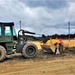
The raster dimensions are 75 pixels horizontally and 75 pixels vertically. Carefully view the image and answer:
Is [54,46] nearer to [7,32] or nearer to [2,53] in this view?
[7,32]

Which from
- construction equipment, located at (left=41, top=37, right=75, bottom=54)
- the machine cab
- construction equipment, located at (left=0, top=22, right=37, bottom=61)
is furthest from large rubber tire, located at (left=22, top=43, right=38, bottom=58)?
construction equipment, located at (left=41, top=37, right=75, bottom=54)

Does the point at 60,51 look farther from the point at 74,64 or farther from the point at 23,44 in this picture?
the point at 74,64

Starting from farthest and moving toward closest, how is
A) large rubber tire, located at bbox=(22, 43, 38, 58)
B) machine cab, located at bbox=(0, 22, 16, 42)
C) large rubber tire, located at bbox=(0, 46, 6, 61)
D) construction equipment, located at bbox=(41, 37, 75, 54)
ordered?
construction equipment, located at bbox=(41, 37, 75, 54), large rubber tire, located at bbox=(22, 43, 38, 58), machine cab, located at bbox=(0, 22, 16, 42), large rubber tire, located at bbox=(0, 46, 6, 61)

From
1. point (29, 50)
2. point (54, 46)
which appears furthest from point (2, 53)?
point (54, 46)

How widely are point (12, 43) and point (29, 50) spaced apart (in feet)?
4.33

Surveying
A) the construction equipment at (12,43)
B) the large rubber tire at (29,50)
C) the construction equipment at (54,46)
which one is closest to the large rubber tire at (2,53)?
the construction equipment at (12,43)

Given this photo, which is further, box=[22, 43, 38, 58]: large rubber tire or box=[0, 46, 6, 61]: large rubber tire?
box=[22, 43, 38, 58]: large rubber tire

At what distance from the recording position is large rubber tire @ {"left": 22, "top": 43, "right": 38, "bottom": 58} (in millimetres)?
20531

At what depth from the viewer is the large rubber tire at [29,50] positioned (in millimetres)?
20531

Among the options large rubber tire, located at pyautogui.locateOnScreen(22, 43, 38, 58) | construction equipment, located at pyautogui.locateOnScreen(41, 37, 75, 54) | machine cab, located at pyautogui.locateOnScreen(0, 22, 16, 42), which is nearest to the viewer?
machine cab, located at pyautogui.locateOnScreen(0, 22, 16, 42)

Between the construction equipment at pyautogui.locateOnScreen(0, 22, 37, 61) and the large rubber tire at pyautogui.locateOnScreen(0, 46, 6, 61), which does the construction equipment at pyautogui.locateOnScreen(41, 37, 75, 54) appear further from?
the large rubber tire at pyautogui.locateOnScreen(0, 46, 6, 61)

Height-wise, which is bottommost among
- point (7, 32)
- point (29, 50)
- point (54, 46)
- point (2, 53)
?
point (2, 53)

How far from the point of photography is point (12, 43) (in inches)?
806

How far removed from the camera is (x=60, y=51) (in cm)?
2311
